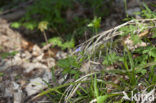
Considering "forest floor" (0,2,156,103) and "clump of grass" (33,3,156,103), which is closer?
"clump of grass" (33,3,156,103)

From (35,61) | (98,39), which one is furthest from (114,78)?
(35,61)

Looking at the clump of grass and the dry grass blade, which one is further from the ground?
the dry grass blade

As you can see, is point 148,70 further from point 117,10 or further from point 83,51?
point 117,10

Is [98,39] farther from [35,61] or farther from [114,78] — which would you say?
[35,61]

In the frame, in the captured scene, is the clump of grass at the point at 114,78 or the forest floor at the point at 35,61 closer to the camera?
the clump of grass at the point at 114,78

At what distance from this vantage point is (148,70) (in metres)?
2.05

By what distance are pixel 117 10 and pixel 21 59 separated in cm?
234

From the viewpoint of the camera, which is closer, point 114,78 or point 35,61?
point 114,78

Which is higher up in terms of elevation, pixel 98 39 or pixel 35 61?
pixel 98 39

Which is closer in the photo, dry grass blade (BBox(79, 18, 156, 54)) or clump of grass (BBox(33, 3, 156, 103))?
clump of grass (BBox(33, 3, 156, 103))

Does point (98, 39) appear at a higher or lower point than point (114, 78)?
higher

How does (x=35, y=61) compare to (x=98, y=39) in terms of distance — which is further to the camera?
(x=35, y=61)

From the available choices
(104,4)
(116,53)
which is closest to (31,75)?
(116,53)

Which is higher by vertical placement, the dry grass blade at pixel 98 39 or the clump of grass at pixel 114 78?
the dry grass blade at pixel 98 39
